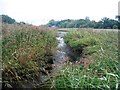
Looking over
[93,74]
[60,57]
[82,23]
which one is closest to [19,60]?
[93,74]

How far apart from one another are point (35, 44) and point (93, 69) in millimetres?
1342

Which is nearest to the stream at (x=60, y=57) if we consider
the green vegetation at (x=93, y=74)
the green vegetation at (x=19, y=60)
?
the green vegetation at (x=19, y=60)

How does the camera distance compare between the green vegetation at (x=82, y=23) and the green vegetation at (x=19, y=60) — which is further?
the green vegetation at (x=82, y=23)

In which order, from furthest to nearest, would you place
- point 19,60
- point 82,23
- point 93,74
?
point 82,23, point 19,60, point 93,74

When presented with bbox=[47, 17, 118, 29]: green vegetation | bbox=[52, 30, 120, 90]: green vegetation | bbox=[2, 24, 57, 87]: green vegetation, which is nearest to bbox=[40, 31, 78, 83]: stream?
bbox=[2, 24, 57, 87]: green vegetation

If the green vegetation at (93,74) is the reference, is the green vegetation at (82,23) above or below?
above

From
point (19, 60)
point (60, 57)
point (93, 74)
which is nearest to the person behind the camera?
point (93, 74)

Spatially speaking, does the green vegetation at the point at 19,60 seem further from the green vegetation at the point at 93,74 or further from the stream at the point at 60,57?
the green vegetation at the point at 93,74

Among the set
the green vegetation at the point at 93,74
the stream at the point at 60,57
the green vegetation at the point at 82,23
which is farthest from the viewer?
the green vegetation at the point at 82,23

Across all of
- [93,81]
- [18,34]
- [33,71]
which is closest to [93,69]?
[93,81]

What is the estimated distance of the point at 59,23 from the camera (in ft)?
37.9

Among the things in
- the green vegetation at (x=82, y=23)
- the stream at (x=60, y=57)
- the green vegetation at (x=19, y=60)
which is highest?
the green vegetation at (x=82, y=23)

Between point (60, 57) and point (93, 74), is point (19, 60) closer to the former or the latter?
point (93, 74)

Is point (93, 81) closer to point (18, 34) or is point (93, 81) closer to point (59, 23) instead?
point (18, 34)
